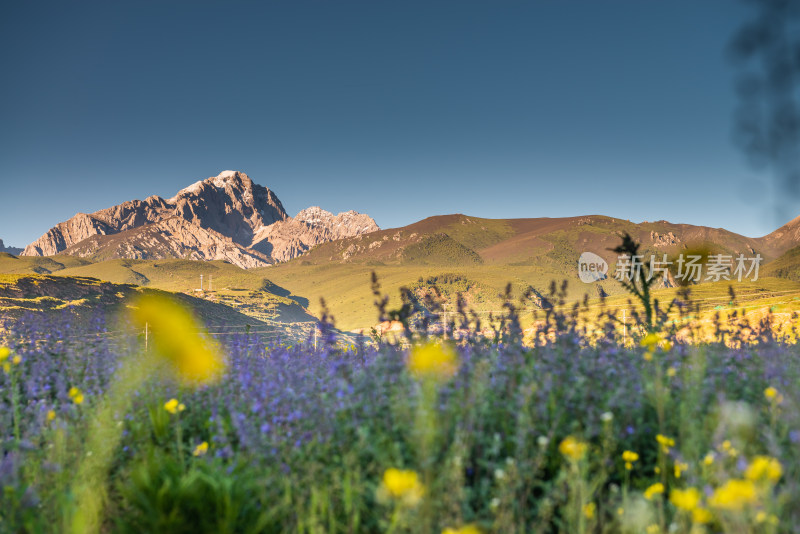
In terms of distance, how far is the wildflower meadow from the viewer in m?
2.47

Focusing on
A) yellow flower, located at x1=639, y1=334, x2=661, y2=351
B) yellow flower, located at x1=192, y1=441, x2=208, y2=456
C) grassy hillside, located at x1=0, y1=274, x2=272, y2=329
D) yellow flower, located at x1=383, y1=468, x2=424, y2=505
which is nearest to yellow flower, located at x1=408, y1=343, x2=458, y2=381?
yellow flower, located at x1=383, y1=468, x2=424, y2=505

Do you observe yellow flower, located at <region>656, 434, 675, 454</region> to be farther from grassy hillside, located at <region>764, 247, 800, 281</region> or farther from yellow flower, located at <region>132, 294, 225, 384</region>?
grassy hillside, located at <region>764, 247, 800, 281</region>

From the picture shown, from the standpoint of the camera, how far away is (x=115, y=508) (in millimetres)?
3547

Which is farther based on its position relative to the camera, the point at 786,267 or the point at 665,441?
the point at 786,267

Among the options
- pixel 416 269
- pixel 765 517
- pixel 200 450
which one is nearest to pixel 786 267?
pixel 416 269

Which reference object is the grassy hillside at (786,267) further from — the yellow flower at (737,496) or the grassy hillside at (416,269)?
the yellow flower at (737,496)

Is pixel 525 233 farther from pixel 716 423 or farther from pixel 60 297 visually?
pixel 716 423

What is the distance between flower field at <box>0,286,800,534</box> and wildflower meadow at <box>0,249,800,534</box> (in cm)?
2

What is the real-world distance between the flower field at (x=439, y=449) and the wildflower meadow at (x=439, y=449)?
0.02 metres

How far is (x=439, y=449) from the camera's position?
3002 mm

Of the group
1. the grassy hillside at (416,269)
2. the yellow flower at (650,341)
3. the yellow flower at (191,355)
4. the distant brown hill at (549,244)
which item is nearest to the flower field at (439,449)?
the yellow flower at (650,341)

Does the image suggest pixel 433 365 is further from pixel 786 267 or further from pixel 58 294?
pixel 786 267

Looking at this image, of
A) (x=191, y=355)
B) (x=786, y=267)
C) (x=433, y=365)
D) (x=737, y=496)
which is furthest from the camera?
(x=786, y=267)

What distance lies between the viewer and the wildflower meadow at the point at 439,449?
247 cm
